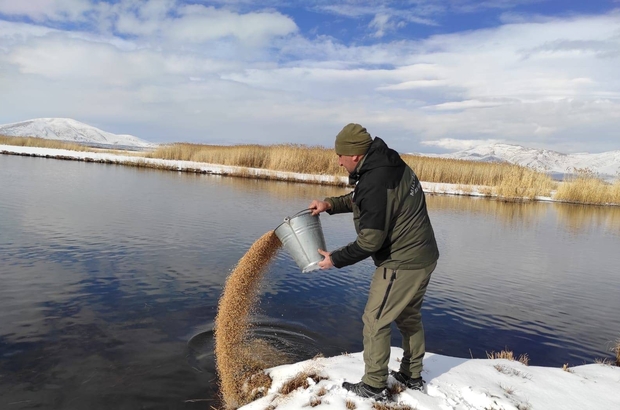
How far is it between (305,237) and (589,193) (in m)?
26.6

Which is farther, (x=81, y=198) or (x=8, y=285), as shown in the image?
(x=81, y=198)

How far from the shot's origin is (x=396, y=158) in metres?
2.85

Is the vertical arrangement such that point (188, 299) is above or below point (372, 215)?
below

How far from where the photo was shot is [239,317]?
13.4ft

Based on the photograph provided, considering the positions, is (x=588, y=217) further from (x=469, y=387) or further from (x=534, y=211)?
(x=469, y=387)

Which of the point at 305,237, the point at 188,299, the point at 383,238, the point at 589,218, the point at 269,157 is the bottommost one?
the point at 188,299

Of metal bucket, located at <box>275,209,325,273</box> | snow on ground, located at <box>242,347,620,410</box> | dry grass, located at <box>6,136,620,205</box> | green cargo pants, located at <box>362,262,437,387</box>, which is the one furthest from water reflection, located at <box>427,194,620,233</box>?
green cargo pants, located at <box>362,262,437,387</box>

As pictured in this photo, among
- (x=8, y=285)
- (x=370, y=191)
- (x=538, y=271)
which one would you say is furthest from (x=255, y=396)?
(x=538, y=271)

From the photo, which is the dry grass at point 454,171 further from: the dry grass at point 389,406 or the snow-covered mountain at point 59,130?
the snow-covered mountain at point 59,130

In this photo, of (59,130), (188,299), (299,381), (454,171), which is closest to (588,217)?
(454,171)

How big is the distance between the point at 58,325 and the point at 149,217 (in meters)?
6.36

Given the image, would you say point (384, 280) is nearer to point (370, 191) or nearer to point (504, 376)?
point (370, 191)

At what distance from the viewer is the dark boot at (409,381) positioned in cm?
319

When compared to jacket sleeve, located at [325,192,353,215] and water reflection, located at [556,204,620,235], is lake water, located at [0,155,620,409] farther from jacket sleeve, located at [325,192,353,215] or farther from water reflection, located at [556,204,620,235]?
water reflection, located at [556,204,620,235]
